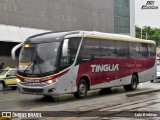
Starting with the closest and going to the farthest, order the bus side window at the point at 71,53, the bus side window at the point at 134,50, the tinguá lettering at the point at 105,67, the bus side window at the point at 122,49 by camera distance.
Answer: the bus side window at the point at 71,53 → the tinguá lettering at the point at 105,67 → the bus side window at the point at 122,49 → the bus side window at the point at 134,50

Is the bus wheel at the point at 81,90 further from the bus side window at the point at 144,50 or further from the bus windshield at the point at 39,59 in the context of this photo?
the bus side window at the point at 144,50

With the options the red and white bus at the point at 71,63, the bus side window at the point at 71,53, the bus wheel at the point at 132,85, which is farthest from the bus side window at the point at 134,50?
the bus side window at the point at 71,53

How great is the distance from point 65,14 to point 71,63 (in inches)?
1423

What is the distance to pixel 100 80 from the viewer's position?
63.6 feet

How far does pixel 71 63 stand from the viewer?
17.1m

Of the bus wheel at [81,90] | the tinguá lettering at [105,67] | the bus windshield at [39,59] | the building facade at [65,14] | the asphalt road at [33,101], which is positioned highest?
the building facade at [65,14]

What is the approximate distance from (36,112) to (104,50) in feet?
25.4

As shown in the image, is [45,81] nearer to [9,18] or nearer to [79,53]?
[79,53]

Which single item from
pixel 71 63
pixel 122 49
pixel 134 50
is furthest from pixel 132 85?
pixel 71 63

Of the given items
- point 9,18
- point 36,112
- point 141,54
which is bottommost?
point 36,112

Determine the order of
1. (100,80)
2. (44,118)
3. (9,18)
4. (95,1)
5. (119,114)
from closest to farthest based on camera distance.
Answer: (44,118) → (119,114) → (100,80) → (9,18) → (95,1)

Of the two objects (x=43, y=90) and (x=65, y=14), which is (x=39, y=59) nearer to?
(x=43, y=90)

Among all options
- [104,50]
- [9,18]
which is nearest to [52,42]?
[104,50]

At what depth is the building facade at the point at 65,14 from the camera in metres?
45.6
